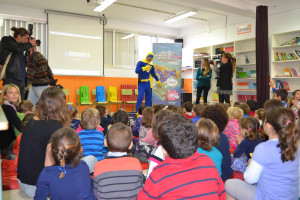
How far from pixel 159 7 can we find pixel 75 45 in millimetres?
2763

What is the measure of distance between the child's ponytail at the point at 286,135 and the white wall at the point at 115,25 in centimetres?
728

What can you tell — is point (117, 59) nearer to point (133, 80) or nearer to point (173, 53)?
point (133, 80)

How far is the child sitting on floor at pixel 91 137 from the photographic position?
2.24 meters

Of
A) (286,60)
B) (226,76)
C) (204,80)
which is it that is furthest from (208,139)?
Answer: (204,80)

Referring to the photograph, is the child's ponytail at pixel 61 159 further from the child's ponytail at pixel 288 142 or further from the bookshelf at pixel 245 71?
the bookshelf at pixel 245 71

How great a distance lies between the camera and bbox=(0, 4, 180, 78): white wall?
6.96 metres

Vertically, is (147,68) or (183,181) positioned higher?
(147,68)

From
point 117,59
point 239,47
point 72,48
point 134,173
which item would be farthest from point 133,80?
point 134,173

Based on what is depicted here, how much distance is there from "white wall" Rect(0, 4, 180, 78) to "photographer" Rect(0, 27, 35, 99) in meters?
3.82

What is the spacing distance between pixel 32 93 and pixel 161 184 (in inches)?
143

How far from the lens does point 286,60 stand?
245 inches

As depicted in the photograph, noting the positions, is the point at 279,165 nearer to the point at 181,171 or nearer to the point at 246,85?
the point at 181,171

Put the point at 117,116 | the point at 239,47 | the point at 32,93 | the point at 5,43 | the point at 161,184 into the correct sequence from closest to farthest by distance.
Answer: the point at 161,184 → the point at 117,116 → the point at 5,43 → the point at 32,93 → the point at 239,47

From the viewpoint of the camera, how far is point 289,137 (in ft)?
4.63
